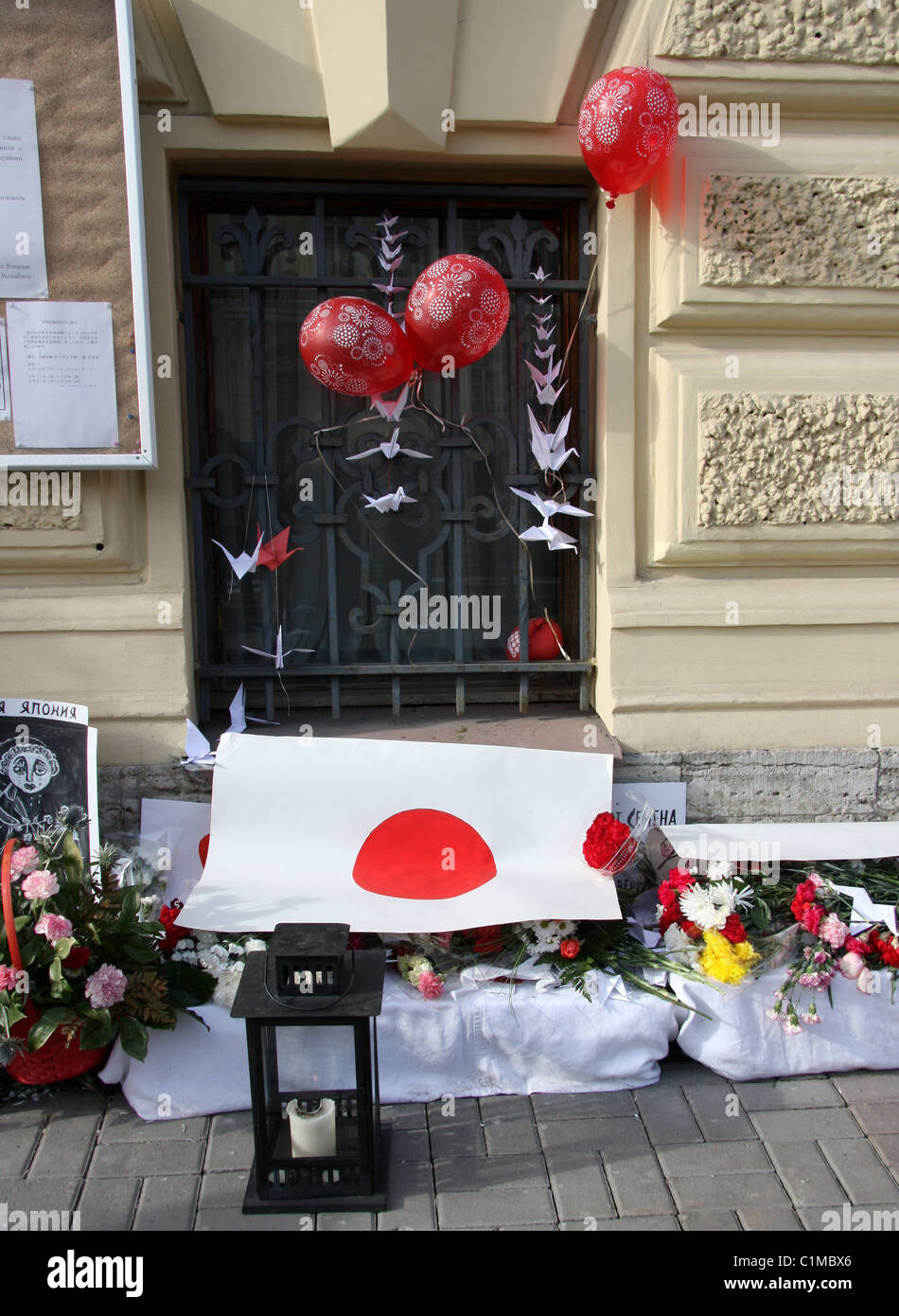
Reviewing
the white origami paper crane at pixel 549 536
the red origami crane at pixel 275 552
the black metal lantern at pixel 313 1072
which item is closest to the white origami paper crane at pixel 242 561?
the red origami crane at pixel 275 552

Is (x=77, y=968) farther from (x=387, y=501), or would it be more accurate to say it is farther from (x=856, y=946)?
(x=856, y=946)

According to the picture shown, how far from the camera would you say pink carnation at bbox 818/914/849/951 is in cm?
263

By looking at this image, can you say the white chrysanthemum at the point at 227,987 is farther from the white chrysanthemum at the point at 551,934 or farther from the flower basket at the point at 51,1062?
the white chrysanthemum at the point at 551,934

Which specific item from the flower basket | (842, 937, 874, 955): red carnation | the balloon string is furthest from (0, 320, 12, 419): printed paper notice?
(842, 937, 874, 955): red carnation

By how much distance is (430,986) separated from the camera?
256cm

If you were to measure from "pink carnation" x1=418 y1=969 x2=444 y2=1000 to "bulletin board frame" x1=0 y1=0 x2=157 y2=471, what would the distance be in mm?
1781

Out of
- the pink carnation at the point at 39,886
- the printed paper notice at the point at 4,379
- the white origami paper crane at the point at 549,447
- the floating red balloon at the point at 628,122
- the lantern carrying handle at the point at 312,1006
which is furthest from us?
the white origami paper crane at the point at 549,447

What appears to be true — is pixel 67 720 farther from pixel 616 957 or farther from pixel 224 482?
pixel 616 957

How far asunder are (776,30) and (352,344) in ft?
5.53

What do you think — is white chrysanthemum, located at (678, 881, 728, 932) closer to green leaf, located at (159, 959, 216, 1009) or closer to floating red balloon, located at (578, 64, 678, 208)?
green leaf, located at (159, 959, 216, 1009)

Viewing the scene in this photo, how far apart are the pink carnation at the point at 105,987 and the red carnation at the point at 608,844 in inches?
54.3

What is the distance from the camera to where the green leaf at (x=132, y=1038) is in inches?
93.5

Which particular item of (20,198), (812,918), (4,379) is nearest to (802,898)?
(812,918)

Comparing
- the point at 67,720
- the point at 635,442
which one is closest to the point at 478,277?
the point at 635,442
